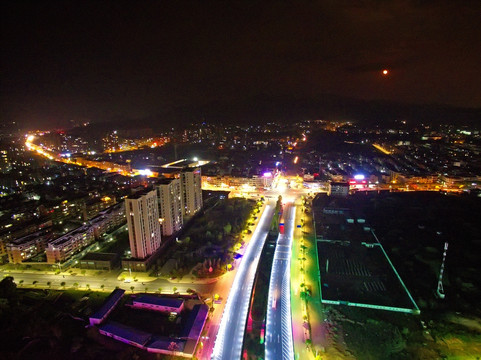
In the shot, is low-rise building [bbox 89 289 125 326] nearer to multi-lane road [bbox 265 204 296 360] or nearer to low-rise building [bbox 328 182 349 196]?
multi-lane road [bbox 265 204 296 360]

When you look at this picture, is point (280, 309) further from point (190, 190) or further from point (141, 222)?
point (190, 190)

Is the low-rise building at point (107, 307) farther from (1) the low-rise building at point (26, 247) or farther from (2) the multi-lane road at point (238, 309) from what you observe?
(1) the low-rise building at point (26, 247)

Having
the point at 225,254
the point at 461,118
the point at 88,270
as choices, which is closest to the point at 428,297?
the point at 225,254

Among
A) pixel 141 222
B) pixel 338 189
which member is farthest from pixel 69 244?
pixel 338 189

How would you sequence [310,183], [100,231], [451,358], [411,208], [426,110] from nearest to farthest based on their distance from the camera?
[451,358] < [100,231] < [411,208] < [310,183] < [426,110]

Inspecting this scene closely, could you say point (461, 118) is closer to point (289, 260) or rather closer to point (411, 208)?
point (411, 208)
